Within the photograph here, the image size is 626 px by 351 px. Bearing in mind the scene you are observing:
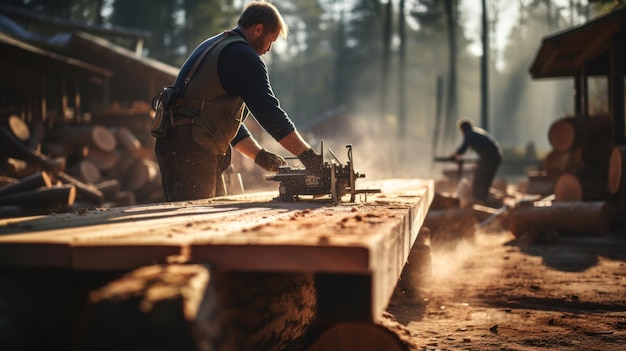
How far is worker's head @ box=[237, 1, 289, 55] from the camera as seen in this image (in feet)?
13.7

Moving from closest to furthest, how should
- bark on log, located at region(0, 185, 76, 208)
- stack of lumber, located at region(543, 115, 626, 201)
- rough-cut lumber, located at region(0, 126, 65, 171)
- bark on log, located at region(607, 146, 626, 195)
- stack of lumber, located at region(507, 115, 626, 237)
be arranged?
1. bark on log, located at region(0, 185, 76, 208)
2. stack of lumber, located at region(507, 115, 626, 237)
3. bark on log, located at region(607, 146, 626, 195)
4. rough-cut lumber, located at region(0, 126, 65, 171)
5. stack of lumber, located at region(543, 115, 626, 201)

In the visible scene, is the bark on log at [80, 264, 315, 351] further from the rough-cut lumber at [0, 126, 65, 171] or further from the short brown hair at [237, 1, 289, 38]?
the rough-cut lumber at [0, 126, 65, 171]

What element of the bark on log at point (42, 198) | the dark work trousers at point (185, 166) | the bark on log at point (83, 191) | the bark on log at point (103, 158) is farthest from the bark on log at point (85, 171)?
the dark work trousers at point (185, 166)

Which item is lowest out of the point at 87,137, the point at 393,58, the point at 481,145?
the point at 481,145

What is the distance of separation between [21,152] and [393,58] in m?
42.9

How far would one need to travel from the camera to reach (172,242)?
5.87 feet

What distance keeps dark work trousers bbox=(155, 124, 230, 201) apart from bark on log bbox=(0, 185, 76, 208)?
13.3 ft

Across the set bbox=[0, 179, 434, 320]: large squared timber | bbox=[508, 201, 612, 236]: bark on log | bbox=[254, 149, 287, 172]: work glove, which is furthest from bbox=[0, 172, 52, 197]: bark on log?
bbox=[508, 201, 612, 236]: bark on log

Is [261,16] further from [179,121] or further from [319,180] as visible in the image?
[319,180]

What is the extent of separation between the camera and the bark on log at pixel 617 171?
895cm

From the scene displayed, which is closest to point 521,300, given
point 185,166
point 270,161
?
point 270,161

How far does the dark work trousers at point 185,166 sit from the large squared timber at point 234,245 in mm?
1682

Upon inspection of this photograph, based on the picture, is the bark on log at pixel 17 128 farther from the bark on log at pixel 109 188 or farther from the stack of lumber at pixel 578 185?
the stack of lumber at pixel 578 185

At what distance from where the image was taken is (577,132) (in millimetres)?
11648
